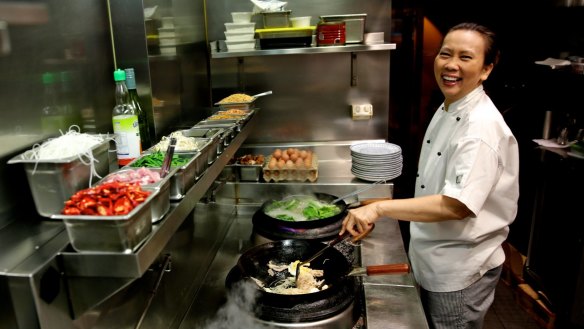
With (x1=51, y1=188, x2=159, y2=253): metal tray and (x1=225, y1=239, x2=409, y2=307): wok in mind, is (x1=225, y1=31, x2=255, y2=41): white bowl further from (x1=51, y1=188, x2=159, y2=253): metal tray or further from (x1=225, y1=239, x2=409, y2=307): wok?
(x1=51, y1=188, x2=159, y2=253): metal tray

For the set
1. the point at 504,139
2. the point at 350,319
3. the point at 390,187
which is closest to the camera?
the point at 350,319

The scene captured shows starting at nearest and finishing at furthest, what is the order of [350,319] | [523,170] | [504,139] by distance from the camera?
[350,319] < [504,139] < [523,170]

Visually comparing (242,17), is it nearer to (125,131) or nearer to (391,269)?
(125,131)

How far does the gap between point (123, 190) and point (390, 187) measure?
2046 mm

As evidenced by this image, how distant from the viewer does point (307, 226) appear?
7.43 feet

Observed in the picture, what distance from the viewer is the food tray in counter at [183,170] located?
4.17 ft

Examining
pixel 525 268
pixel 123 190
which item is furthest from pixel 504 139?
pixel 525 268

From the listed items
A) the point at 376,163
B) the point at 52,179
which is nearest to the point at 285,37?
the point at 376,163

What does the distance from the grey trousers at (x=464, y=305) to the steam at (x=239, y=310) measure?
919 mm

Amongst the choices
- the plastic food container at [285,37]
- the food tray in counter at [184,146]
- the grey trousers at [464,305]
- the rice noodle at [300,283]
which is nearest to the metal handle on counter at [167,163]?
the food tray in counter at [184,146]

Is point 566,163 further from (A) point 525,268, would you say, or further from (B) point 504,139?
(B) point 504,139

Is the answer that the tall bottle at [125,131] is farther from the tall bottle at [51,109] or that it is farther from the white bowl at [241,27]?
the white bowl at [241,27]

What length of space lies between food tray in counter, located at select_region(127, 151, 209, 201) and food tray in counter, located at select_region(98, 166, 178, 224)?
0.11 feet

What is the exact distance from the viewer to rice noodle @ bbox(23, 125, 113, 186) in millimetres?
1122
